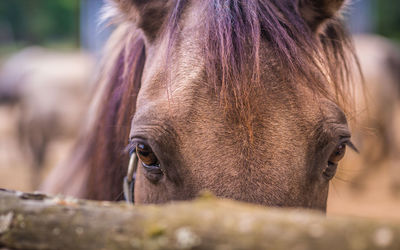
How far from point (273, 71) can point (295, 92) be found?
0.10 metres

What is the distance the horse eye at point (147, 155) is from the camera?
132cm

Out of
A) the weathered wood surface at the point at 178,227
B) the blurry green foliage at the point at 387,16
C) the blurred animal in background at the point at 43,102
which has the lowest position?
the blurry green foliage at the point at 387,16

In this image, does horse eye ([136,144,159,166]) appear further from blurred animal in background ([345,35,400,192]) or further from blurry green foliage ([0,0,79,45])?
blurry green foliage ([0,0,79,45])

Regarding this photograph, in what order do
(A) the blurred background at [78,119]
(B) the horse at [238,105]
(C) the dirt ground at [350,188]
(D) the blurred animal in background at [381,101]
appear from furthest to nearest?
(D) the blurred animal in background at [381,101], (A) the blurred background at [78,119], (C) the dirt ground at [350,188], (B) the horse at [238,105]

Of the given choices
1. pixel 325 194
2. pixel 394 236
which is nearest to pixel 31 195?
pixel 394 236

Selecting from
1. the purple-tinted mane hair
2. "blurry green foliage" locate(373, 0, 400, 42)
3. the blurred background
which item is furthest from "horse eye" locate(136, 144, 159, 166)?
"blurry green foliage" locate(373, 0, 400, 42)

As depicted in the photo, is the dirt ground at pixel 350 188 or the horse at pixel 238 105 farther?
the dirt ground at pixel 350 188

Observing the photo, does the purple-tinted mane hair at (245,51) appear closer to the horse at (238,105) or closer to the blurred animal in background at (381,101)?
the horse at (238,105)

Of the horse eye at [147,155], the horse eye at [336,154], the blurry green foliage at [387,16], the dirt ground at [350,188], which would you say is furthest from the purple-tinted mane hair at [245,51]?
the blurry green foliage at [387,16]

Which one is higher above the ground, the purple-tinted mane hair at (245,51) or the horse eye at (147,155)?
the purple-tinted mane hair at (245,51)

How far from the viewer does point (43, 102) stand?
7754 millimetres

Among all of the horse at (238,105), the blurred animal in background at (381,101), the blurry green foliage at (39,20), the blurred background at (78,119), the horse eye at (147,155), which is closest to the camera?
the horse at (238,105)

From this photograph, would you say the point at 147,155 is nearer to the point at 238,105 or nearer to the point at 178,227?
the point at 238,105

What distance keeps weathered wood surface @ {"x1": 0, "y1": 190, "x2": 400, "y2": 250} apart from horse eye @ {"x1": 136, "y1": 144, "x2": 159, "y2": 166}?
520mm
